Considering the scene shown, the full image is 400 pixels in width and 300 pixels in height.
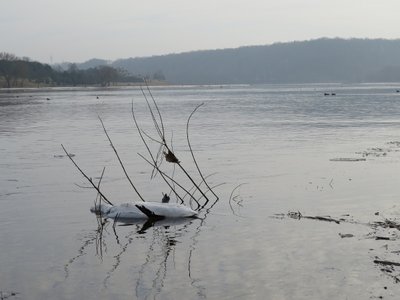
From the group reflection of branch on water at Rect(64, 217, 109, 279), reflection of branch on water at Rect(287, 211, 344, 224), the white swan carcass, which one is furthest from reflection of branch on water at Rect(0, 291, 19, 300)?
reflection of branch on water at Rect(287, 211, 344, 224)

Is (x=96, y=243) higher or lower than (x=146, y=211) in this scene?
lower


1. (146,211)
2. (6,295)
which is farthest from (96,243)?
(6,295)

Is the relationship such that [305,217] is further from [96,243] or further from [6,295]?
[6,295]

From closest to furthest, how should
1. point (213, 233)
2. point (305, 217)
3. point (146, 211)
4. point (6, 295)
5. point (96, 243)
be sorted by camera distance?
point (6, 295) → point (96, 243) → point (213, 233) → point (305, 217) → point (146, 211)

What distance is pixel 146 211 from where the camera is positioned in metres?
15.3

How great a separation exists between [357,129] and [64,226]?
1146 inches

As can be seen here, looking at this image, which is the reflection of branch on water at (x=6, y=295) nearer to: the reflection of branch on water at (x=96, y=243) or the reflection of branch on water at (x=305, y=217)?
the reflection of branch on water at (x=96, y=243)

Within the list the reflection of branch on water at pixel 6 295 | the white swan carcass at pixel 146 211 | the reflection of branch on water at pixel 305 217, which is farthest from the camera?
the white swan carcass at pixel 146 211

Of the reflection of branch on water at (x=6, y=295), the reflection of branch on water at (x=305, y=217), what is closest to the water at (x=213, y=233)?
the reflection of branch on water at (x=6, y=295)

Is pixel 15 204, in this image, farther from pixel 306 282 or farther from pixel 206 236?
pixel 306 282

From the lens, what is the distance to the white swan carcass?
50.5 feet

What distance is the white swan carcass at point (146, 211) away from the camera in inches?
607

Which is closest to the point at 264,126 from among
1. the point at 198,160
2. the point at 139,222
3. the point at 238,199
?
the point at 198,160

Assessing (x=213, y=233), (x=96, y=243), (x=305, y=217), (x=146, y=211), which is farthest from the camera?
(x=146, y=211)
